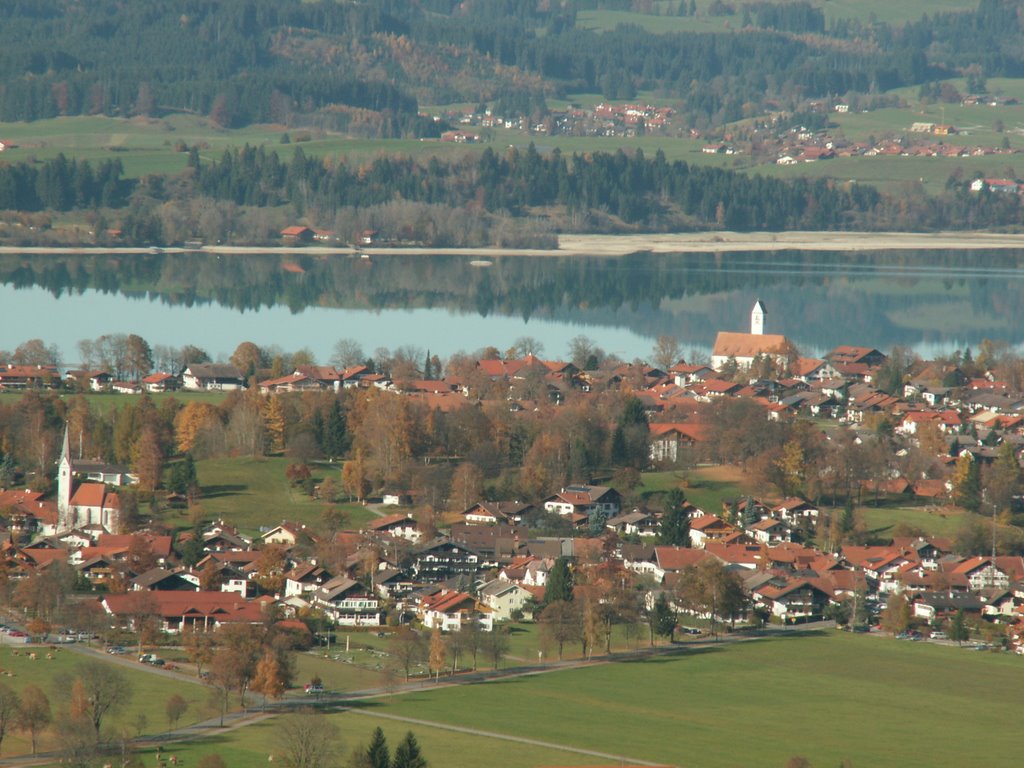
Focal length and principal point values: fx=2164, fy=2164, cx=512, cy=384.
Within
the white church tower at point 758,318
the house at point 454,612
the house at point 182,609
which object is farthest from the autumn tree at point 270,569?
the white church tower at point 758,318

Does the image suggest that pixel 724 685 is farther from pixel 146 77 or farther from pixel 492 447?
pixel 146 77

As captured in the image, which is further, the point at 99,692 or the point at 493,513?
the point at 493,513

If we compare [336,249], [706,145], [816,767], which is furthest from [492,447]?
[706,145]

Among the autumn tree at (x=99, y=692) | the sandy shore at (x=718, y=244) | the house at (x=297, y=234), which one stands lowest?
the sandy shore at (x=718, y=244)

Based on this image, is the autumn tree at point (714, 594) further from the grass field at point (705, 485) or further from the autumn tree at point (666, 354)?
the autumn tree at point (666, 354)

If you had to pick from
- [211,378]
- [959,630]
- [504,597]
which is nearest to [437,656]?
[504,597]

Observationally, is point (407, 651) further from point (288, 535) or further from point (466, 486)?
point (466, 486)
